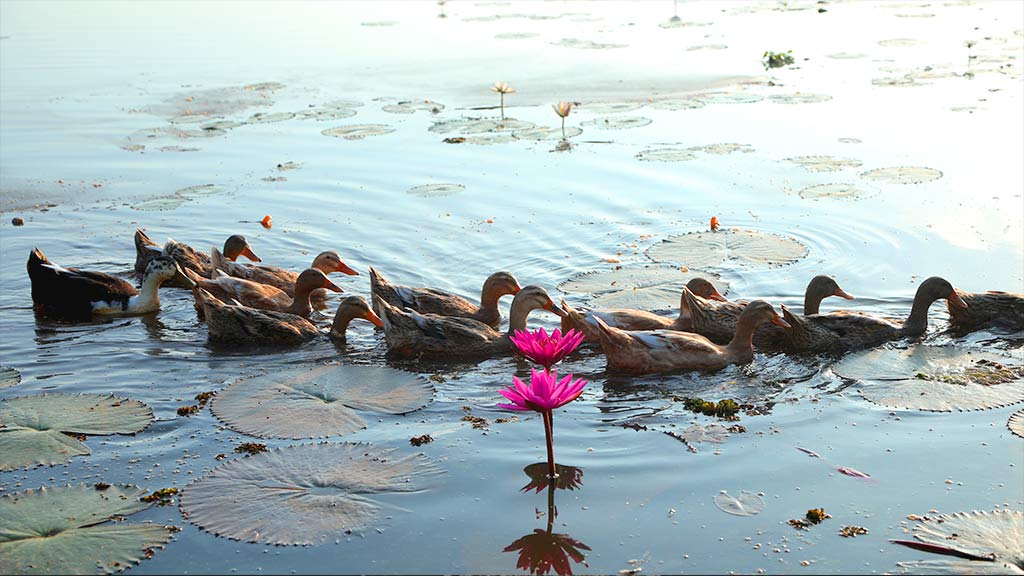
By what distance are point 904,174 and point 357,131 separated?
7796mm

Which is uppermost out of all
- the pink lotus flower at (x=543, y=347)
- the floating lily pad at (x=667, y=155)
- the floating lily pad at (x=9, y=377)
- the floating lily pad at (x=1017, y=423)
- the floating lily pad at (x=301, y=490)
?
the floating lily pad at (x=667, y=155)

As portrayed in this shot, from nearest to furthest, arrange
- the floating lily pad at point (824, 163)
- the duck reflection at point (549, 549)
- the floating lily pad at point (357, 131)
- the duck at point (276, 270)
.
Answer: the duck reflection at point (549, 549) → the duck at point (276, 270) → the floating lily pad at point (824, 163) → the floating lily pad at point (357, 131)

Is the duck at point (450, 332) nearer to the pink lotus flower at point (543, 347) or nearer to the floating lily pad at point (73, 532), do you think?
the pink lotus flower at point (543, 347)

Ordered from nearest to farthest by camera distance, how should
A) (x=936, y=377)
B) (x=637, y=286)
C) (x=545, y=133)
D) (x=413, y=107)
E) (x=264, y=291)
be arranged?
(x=936, y=377)
(x=264, y=291)
(x=637, y=286)
(x=545, y=133)
(x=413, y=107)

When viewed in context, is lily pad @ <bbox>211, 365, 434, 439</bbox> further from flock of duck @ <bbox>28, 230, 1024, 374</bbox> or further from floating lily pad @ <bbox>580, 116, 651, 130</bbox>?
floating lily pad @ <bbox>580, 116, 651, 130</bbox>

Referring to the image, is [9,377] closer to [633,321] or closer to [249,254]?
[249,254]

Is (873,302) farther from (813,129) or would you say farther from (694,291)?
(813,129)

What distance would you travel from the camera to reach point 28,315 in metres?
9.58

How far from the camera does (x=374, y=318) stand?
8891 millimetres

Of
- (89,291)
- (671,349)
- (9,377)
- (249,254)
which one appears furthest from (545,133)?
(9,377)

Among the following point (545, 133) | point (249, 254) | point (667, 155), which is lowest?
point (249, 254)

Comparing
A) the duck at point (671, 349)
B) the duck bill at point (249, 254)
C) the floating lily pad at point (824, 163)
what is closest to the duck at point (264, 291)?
the duck bill at point (249, 254)

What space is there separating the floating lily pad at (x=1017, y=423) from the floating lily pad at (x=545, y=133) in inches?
369

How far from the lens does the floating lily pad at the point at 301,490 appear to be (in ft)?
18.5
